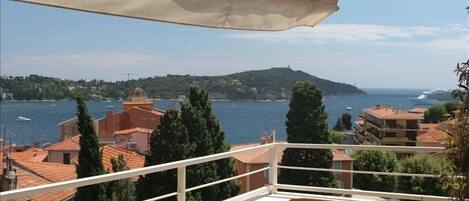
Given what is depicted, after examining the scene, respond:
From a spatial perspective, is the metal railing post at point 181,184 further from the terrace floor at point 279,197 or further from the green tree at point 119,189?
the green tree at point 119,189

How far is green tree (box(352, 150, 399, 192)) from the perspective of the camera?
29.3 meters

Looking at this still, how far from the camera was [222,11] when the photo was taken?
1.90m

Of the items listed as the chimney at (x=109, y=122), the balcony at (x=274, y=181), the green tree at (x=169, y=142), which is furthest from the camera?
the chimney at (x=109, y=122)

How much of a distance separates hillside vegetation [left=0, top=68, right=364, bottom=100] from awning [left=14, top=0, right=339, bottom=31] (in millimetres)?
42188

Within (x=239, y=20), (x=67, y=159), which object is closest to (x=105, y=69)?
(x=67, y=159)

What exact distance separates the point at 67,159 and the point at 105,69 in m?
21.4

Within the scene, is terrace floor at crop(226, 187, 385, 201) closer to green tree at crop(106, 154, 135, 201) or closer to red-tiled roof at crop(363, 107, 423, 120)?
green tree at crop(106, 154, 135, 201)

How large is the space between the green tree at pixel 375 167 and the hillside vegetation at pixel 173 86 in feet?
46.5

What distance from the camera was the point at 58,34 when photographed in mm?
68000

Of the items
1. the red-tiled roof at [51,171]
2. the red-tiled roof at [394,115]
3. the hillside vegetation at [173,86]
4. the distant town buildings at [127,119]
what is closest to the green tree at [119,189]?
the red-tiled roof at [51,171]

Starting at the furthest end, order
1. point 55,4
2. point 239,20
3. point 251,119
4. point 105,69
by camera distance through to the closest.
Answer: point 251,119, point 105,69, point 239,20, point 55,4

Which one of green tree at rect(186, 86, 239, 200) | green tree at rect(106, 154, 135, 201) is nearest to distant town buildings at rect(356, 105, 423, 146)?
green tree at rect(186, 86, 239, 200)

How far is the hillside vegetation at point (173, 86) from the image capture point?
47281mm

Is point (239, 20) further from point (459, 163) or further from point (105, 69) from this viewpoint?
point (105, 69)
